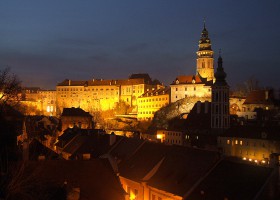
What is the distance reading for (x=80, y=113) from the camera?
72375 millimetres

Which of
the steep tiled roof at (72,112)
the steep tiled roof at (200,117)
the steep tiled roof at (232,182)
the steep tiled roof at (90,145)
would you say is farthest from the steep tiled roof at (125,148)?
the steep tiled roof at (200,117)

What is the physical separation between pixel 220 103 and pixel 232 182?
59.9 m

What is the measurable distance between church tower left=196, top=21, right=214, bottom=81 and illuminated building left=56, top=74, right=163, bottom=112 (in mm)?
24408

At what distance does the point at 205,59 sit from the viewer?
13550 cm

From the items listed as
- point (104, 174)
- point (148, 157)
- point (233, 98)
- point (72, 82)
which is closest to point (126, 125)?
point (233, 98)

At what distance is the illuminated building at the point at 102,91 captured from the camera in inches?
6201

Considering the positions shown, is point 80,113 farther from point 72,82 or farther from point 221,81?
point 72,82

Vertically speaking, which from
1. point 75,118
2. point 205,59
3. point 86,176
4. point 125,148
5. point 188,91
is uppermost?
point 205,59

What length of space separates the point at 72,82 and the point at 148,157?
A: 500 feet

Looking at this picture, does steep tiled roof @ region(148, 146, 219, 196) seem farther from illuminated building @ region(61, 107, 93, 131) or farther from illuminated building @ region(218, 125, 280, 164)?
illuminated building @ region(61, 107, 93, 131)

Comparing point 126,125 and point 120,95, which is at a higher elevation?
point 120,95

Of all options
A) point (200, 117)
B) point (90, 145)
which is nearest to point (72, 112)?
point (200, 117)

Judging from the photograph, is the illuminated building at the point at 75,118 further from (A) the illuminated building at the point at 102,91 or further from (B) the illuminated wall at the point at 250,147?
(A) the illuminated building at the point at 102,91

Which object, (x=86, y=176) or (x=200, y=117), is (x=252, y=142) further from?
(x=86, y=176)
